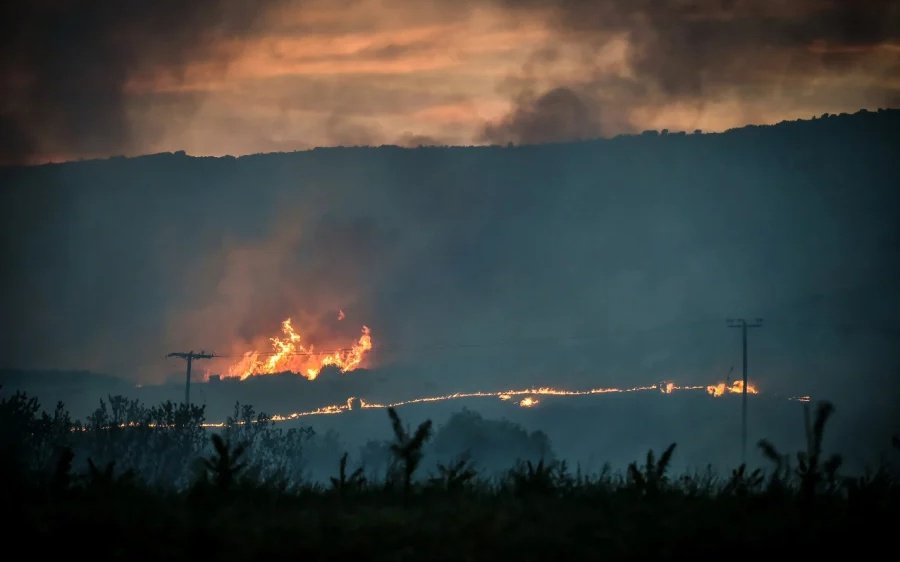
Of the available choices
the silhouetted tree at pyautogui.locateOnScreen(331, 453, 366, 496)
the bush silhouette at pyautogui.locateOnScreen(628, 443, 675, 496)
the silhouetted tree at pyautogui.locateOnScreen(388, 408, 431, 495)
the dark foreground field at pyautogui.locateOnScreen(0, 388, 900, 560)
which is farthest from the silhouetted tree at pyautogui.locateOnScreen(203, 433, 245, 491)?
the bush silhouette at pyautogui.locateOnScreen(628, 443, 675, 496)

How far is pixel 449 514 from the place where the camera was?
14.5 metres

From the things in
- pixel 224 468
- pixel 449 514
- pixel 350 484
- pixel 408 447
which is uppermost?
pixel 408 447

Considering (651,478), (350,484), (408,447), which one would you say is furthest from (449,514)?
(651,478)

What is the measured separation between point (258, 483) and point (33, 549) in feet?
15.5

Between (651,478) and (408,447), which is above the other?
(408,447)

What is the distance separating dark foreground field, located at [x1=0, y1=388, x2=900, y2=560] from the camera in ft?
41.8

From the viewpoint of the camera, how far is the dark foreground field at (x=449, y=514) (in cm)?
1274

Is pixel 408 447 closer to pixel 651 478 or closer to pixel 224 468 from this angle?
pixel 224 468

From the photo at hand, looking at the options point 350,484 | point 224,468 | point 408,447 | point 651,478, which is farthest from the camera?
point 350,484

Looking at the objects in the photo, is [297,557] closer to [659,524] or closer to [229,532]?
[229,532]

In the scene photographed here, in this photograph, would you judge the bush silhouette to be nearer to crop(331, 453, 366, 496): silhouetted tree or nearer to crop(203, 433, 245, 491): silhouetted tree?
crop(331, 453, 366, 496): silhouetted tree

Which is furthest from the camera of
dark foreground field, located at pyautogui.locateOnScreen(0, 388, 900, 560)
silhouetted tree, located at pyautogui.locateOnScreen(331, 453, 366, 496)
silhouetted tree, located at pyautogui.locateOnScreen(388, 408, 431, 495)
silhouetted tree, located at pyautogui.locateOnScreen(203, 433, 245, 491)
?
silhouetted tree, located at pyautogui.locateOnScreen(331, 453, 366, 496)

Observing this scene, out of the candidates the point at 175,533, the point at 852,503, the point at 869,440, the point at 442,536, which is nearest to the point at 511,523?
the point at 442,536

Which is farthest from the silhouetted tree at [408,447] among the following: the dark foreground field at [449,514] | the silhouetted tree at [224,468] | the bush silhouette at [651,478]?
the bush silhouette at [651,478]
